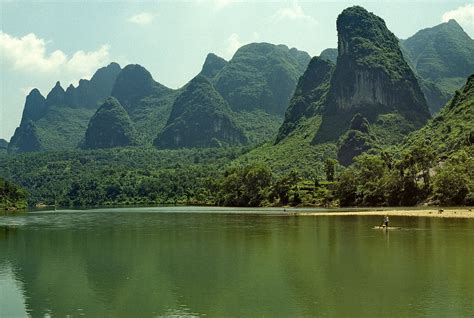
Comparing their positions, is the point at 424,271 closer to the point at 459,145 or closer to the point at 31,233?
the point at 31,233

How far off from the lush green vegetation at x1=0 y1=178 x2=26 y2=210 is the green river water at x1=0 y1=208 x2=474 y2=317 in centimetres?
11346

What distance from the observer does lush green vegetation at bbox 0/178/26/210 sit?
156875mm

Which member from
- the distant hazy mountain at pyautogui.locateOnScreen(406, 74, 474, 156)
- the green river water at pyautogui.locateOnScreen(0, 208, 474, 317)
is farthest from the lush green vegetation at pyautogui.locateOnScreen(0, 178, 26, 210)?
the distant hazy mountain at pyautogui.locateOnScreen(406, 74, 474, 156)

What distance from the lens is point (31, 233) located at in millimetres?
63969

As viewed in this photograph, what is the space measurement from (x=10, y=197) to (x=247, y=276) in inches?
5763

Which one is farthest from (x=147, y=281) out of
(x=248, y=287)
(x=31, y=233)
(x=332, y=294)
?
(x=31, y=233)

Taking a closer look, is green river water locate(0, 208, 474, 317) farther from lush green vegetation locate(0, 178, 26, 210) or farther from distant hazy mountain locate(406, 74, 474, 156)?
lush green vegetation locate(0, 178, 26, 210)

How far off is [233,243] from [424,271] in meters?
19.9

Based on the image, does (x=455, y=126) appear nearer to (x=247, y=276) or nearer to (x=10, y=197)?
(x=10, y=197)

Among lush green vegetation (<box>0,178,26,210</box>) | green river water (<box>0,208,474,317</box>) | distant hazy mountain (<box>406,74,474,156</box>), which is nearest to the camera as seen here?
green river water (<box>0,208,474,317</box>)

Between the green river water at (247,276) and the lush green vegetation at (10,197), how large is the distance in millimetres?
113459

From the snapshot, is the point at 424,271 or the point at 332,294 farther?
the point at 424,271

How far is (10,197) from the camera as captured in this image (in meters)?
161

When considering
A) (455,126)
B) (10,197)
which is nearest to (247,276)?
(455,126)
